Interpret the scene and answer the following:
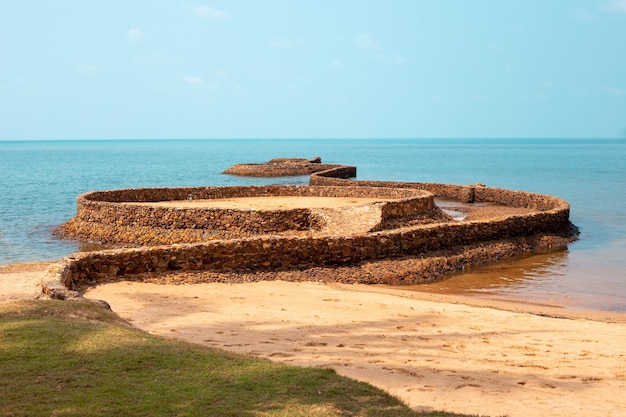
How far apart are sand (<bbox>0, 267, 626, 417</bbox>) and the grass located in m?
1.14

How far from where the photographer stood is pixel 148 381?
6.86 meters

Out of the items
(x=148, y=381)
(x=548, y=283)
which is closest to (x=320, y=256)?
(x=548, y=283)

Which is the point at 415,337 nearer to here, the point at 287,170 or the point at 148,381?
the point at 148,381

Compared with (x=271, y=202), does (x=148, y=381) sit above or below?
above

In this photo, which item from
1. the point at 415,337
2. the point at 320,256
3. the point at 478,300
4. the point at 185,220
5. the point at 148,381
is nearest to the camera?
the point at 148,381

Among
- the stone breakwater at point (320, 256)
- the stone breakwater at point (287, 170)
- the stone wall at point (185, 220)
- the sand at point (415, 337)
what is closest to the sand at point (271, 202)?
the stone wall at point (185, 220)

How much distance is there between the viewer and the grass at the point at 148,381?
243 inches

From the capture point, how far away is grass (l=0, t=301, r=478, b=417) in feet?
20.2

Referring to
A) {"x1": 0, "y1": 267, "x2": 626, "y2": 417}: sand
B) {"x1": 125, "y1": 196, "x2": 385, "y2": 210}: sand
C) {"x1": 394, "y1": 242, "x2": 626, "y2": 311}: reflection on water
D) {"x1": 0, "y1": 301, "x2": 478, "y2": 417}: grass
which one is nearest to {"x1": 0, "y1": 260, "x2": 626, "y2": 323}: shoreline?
{"x1": 0, "y1": 267, "x2": 626, "y2": 417}: sand

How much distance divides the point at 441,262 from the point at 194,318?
9.79m

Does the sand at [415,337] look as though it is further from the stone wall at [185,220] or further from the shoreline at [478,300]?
the stone wall at [185,220]

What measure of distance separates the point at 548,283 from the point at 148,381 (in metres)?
14.4

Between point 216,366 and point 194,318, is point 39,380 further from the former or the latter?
point 194,318

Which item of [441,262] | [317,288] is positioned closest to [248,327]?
[317,288]
